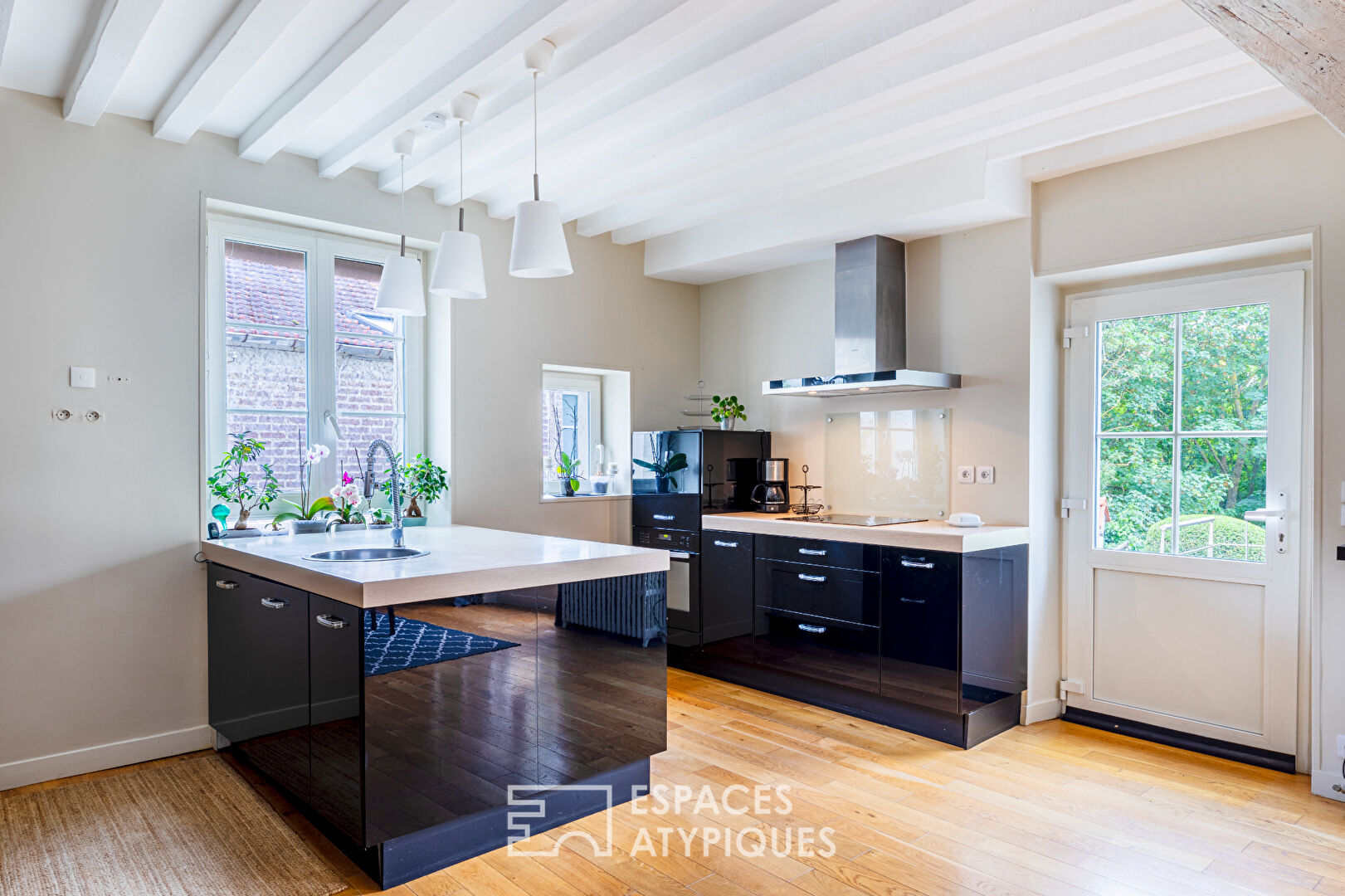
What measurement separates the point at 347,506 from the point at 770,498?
2278mm

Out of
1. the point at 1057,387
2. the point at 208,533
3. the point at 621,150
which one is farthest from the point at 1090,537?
the point at 208,533

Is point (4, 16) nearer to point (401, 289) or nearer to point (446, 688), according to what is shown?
point (401, 289)

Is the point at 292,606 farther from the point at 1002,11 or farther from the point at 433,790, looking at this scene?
the point at 1002,11

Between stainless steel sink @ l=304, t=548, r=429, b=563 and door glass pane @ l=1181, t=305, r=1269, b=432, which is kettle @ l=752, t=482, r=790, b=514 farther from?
stainless steel sink @ l=304, t=548, r=429, b=563

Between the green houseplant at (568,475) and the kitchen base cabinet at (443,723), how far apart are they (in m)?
2.05

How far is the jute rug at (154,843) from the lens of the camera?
92.4 inches

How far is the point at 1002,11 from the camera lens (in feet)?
8.03

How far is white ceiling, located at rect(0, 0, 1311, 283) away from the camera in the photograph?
2455mm

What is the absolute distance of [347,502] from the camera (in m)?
3.80

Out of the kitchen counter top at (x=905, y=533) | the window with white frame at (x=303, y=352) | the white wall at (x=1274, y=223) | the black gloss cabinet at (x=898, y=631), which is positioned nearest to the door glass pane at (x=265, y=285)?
the window with white frame at (x=303, y=352)

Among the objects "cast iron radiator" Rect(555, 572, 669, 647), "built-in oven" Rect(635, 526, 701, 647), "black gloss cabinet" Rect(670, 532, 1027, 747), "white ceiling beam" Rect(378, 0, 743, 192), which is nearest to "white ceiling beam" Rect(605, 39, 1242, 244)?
"white ceiling beam" Rect(378, 0, 743, 192)

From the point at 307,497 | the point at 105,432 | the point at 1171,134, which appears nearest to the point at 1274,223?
the point at 1171,134

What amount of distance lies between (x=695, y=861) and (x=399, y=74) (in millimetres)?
2783

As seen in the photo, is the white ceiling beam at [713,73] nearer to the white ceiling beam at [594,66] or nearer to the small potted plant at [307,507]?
the white ceiling beam at [594,66]
